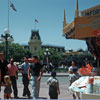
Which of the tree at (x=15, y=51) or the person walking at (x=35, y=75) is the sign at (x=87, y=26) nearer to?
the person walking at (x=35, y=75)

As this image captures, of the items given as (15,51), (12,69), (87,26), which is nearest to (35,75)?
(12,69)

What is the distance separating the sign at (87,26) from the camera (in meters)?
12.5

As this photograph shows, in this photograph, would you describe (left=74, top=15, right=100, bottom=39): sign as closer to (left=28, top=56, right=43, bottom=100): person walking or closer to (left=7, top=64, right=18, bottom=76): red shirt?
(left=7, top=64, right=18, bottom=76): red shirt

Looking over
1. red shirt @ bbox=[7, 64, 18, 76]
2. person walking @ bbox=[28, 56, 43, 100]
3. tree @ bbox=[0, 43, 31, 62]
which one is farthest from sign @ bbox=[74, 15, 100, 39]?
tree @ bbox=[0, 43, 31, 62]

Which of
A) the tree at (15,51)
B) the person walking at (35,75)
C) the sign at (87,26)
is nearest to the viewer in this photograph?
the person walking at (35,75)

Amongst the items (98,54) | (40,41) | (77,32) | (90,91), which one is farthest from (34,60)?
(40,41)

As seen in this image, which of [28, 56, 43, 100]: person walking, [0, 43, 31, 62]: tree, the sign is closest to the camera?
[28, 56, 43, 100]: person walking

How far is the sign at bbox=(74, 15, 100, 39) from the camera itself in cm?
1251

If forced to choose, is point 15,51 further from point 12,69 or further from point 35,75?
point 35,75

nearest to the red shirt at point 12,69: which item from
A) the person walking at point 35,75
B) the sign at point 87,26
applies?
the person walking at point 35,75

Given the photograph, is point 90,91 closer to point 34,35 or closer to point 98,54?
point 98,54

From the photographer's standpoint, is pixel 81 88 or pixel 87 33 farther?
pixel 87 33

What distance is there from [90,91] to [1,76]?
10.6ft

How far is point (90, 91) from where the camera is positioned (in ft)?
20.5
